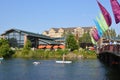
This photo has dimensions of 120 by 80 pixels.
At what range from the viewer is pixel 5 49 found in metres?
150

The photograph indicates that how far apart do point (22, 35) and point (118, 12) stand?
108553 millimetres

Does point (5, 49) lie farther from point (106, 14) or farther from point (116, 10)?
point (116, 10)

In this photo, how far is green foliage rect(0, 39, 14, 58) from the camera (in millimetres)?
149775

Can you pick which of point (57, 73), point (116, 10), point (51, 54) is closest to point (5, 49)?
point (51, 54)

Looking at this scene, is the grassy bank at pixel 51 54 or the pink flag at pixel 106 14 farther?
the grassy bank at pixel 51 54

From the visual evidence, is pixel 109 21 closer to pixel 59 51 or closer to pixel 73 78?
pixel 73 78

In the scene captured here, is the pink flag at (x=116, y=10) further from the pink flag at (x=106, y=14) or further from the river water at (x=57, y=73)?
the pink flag at (x=106, y=14)

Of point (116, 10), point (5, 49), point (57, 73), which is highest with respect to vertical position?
point (116, 10)

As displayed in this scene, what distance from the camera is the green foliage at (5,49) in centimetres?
14977

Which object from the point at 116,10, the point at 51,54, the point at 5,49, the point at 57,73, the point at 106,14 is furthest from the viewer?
the point at 51,54

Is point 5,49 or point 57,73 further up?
point 5,49

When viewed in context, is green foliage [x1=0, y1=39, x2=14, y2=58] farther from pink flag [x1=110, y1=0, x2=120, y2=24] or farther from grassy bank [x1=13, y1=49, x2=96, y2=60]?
pink flag [x1=110, y1=0, x2=120, y2=24]

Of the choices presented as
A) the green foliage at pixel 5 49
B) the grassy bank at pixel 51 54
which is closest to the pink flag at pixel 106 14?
the grassy bank at pixel 51 54

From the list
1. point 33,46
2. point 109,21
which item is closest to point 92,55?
point 33,46
